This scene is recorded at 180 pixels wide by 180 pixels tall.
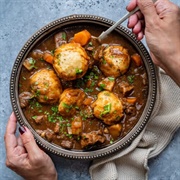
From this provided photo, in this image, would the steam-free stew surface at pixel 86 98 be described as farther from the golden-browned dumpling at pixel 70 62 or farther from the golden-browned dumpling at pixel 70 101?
the golden-browned dumpling at pixel 70 62

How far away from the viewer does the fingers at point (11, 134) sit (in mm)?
3604

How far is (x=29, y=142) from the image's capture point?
3479 millimetres

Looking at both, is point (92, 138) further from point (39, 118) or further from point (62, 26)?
point (62, 26)

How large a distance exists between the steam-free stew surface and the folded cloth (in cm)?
24

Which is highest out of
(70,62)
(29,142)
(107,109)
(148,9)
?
(148,9)

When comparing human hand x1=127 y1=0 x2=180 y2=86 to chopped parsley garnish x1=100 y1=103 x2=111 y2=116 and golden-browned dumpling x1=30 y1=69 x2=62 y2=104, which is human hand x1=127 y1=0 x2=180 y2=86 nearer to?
chopped parsley garnish x1=100 y1=103 x2=111 y2=116

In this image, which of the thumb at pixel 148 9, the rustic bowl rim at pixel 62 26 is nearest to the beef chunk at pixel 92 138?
the rustic bowl rim at pixel 62 26

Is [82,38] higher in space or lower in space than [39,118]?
higher

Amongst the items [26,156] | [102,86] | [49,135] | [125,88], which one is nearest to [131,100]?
[125,88]

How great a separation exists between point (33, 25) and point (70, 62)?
2.28 feet

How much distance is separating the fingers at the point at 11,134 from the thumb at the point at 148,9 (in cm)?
133

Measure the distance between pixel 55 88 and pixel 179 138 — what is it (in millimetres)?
1191

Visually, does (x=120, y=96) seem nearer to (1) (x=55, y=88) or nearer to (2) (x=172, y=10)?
(1) (x=55, y=88)

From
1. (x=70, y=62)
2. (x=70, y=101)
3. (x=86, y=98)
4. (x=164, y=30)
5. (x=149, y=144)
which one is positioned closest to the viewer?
(x=164, y=30)
